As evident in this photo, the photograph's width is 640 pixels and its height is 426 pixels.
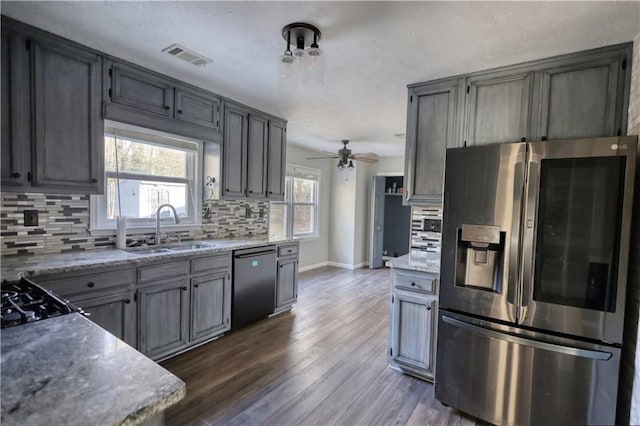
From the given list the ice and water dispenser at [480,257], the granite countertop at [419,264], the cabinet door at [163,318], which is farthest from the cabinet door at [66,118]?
the ice and water dispenser at [480,257]

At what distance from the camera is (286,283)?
388 cm

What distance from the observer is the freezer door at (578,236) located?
1.63m

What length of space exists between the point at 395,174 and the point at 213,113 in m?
4.24

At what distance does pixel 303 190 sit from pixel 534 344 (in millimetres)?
4793

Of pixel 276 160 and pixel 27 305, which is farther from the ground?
pixel 276 160

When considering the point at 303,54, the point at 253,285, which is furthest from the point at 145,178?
the point at 303,54

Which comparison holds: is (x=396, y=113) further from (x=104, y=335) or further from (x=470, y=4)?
(x=104, y=335)

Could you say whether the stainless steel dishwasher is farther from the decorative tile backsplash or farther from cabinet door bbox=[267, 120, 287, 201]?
the decorative tile backsplash

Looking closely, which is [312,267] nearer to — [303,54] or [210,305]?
[210,305]

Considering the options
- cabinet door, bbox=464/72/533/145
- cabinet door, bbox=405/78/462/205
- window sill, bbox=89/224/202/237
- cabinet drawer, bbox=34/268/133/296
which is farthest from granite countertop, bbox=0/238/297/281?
cabinet door, bbox=464/72/533/145

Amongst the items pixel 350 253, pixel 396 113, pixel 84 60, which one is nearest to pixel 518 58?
pixel 396 113

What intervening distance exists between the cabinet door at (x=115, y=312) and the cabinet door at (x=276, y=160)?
206cm

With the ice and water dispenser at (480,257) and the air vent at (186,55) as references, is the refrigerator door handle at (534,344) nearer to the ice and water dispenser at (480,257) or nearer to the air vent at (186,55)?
the ice and water dispenser at (480,257)

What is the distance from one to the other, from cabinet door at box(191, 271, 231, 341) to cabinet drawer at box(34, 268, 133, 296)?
0.60m
